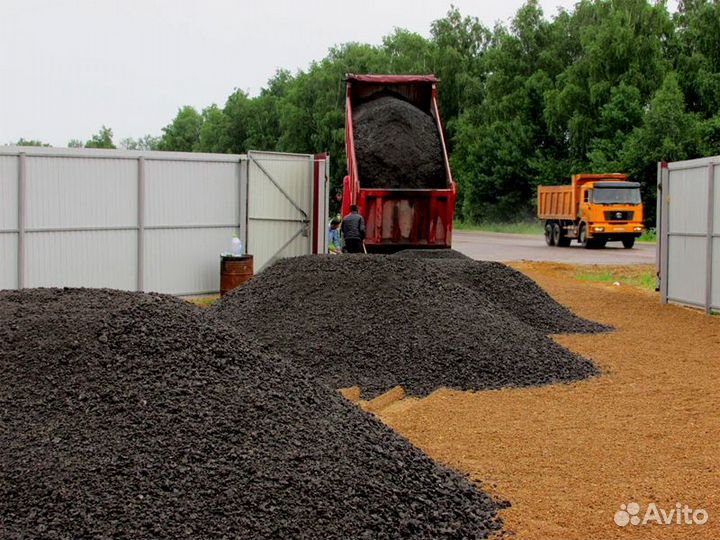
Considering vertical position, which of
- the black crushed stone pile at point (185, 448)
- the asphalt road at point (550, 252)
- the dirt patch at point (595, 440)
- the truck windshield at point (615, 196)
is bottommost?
the dirt patch at point (595, 440)

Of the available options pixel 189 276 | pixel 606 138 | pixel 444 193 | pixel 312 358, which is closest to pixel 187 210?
pixel 189 276

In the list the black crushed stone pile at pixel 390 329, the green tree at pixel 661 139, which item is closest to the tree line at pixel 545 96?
the green tree at pixel 661 139

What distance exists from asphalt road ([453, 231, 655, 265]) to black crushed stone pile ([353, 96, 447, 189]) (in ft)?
29.4

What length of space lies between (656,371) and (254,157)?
9.98m

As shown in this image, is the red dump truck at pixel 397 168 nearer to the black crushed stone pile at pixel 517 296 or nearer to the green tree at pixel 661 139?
the black crushed stone pile at pixel 517 296

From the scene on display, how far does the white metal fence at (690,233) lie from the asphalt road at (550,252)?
1007cm

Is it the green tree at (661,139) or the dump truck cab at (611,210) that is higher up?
the green tree at (661,139)

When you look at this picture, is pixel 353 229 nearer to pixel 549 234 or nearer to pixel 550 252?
pixel 550 252

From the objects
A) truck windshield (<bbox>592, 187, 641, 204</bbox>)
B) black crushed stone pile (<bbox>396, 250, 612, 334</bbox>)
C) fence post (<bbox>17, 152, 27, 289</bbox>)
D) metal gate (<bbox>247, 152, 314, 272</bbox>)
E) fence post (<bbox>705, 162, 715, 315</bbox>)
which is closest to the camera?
black crushed stone pile (<bbox>396, 250, 612, 334</bbox>)

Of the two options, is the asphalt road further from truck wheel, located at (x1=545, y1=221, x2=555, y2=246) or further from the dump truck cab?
the dump truck cab

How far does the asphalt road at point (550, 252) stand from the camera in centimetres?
2973

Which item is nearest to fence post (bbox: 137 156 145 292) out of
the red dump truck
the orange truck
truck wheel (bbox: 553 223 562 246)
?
the red dump truck

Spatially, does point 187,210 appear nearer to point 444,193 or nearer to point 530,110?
point 444,193

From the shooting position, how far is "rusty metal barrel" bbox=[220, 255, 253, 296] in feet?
58.1
